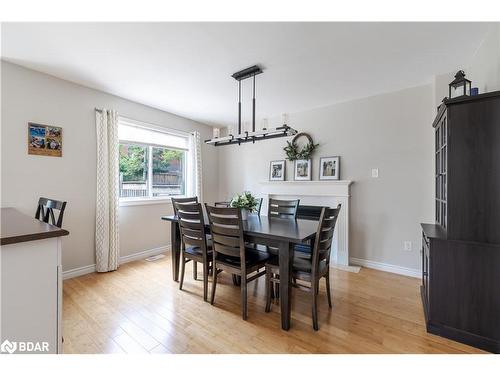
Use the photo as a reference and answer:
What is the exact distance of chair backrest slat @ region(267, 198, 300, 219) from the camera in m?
2.91

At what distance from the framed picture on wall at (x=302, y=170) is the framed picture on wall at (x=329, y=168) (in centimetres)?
19

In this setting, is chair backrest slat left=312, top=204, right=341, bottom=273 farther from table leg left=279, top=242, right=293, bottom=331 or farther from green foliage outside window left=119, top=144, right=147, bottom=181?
green foliage outside window left=119, top=144, right=147, bottom=181

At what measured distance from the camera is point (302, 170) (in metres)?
3.85

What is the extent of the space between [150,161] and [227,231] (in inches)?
95.6

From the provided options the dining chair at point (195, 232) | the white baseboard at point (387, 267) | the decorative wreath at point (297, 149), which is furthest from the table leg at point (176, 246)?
the white baseboard at point (387, 267)

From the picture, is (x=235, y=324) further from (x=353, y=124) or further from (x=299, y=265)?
(x=353, y=124)

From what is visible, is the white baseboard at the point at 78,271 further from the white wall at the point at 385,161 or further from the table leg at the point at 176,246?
the white wall at the point at 385,161

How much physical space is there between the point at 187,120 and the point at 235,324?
358 centimetres

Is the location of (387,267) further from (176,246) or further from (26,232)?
(26,232)

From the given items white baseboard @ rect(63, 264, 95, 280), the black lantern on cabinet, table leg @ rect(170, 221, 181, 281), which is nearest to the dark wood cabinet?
the black lantern on cabinet

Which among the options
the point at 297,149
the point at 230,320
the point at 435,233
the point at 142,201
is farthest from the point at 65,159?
the point at 435,233

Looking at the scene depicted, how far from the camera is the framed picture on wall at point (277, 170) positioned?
13.4 feet
